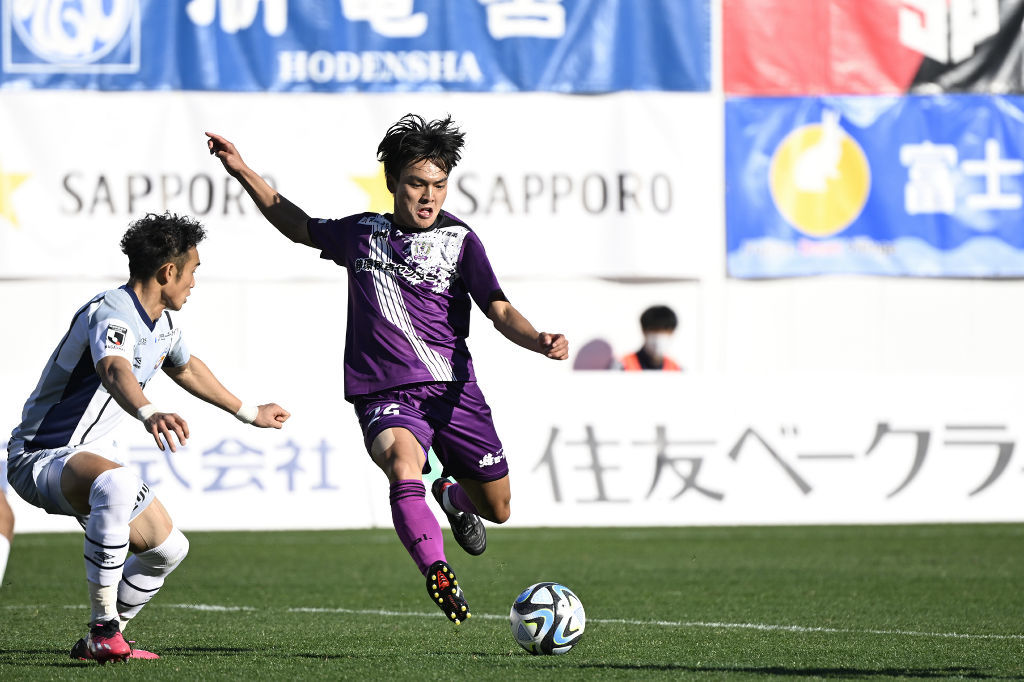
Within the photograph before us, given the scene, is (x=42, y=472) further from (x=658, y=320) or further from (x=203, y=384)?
(x=658, y=320)

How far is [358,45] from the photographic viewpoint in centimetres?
1568

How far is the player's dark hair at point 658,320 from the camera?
14.4 meters

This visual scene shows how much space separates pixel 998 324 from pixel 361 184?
733 cm

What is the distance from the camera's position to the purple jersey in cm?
611

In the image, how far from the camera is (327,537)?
12.6 meters

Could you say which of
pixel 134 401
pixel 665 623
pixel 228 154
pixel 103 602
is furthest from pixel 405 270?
pixel 665 623

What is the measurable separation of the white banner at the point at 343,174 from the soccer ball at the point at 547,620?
33.5ft

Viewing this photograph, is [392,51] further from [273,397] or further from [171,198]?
[273,397]

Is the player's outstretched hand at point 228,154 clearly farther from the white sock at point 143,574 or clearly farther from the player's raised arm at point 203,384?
the white sock at point 143,574

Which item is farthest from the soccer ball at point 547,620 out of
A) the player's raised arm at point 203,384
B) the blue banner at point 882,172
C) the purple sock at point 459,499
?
the blue banner at point 882,172

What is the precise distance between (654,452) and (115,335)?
24.5 feet

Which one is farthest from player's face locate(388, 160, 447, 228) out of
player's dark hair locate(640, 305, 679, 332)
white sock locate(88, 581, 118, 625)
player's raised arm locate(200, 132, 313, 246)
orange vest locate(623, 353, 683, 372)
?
player's dark hair locate(640, 305, 679, 332)

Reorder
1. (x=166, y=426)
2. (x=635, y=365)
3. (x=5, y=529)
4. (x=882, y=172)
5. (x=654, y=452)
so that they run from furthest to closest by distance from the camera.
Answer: (x=882, y=172)
(x=635, y=365)
(x=654, y=452)
(x=5, y=529)
(x=166, y=426)

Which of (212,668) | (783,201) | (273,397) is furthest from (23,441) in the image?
(783,201)
